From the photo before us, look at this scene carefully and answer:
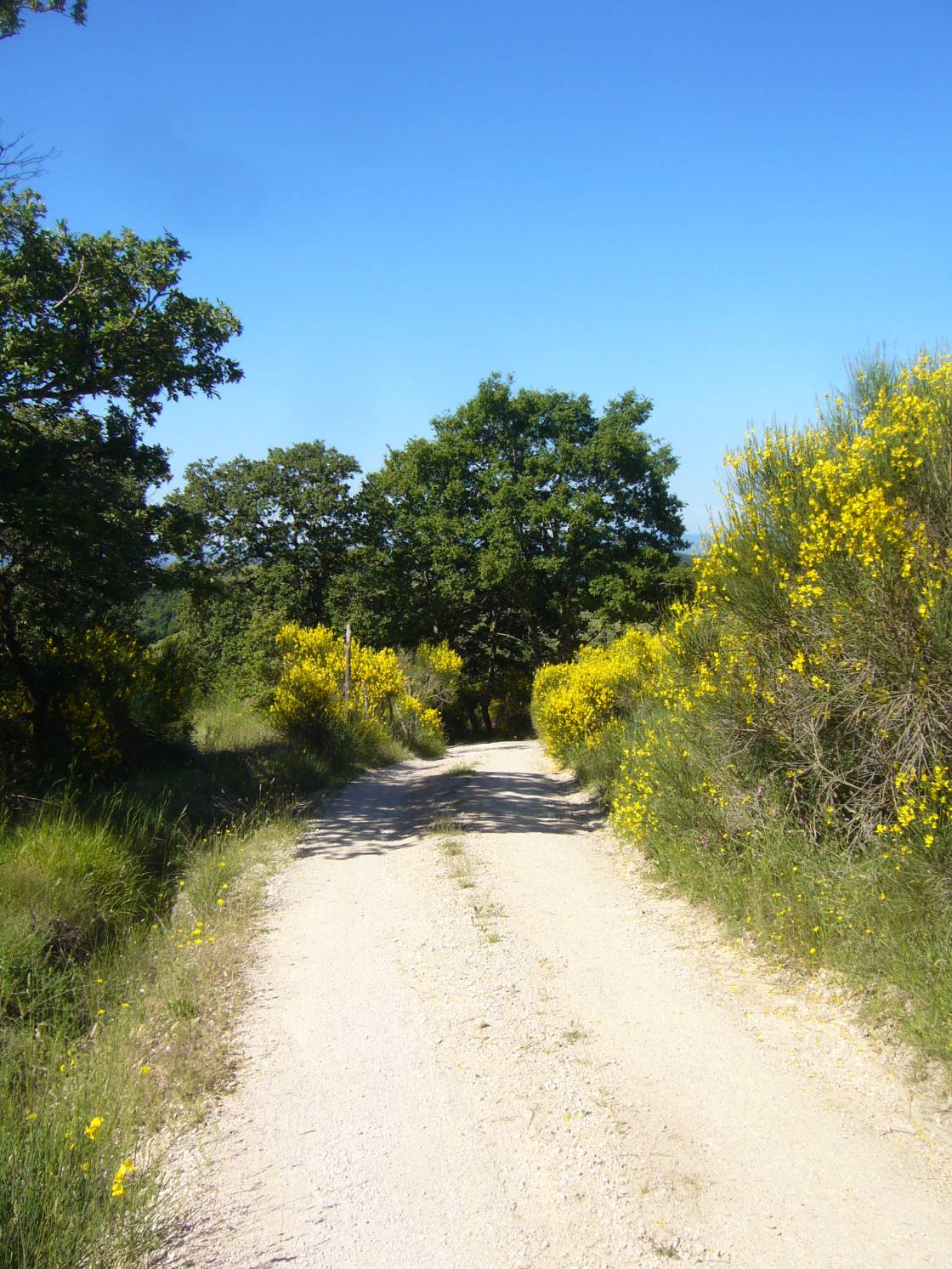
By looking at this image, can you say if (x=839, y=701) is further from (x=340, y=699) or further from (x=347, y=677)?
(x=347, y=677)

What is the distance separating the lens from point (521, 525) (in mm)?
32094

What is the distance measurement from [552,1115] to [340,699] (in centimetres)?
1629

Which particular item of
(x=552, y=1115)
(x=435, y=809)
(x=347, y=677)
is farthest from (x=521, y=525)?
(x=552, y=1115)

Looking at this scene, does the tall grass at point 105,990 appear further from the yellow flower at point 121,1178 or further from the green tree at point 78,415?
the green tree at point 78,415

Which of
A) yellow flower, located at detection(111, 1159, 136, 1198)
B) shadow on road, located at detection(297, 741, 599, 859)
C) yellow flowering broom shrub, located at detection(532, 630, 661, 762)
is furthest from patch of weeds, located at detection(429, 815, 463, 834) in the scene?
yellow flower, located at detection(111, 1159, 136, 1198)

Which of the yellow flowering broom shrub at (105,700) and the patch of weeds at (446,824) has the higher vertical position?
the yellow flowering broom shrub at (105,700)

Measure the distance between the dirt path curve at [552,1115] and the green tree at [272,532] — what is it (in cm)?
2673

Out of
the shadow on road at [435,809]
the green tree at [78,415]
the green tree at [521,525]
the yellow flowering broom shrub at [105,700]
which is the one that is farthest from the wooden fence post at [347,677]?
the green tree at [521,525]

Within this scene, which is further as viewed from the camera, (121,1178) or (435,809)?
(435,809)

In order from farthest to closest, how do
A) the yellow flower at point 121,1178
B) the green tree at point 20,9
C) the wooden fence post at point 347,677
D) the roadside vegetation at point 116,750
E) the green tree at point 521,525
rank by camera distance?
the green tree at point 521,525 → the wooden fence post at point 347,677 → the green tree at point 20,9 → the roadside vegetation at point 116,750 → the yellow flower at point 121,1178

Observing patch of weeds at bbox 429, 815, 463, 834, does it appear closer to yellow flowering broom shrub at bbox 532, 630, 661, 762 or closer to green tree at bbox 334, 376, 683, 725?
yellow flowering broom shrub at bbox 532, 630, 661, 762

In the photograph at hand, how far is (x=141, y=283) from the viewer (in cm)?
989

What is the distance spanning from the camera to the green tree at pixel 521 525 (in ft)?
103

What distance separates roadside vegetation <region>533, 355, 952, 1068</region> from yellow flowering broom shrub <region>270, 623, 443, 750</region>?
12006 mm
